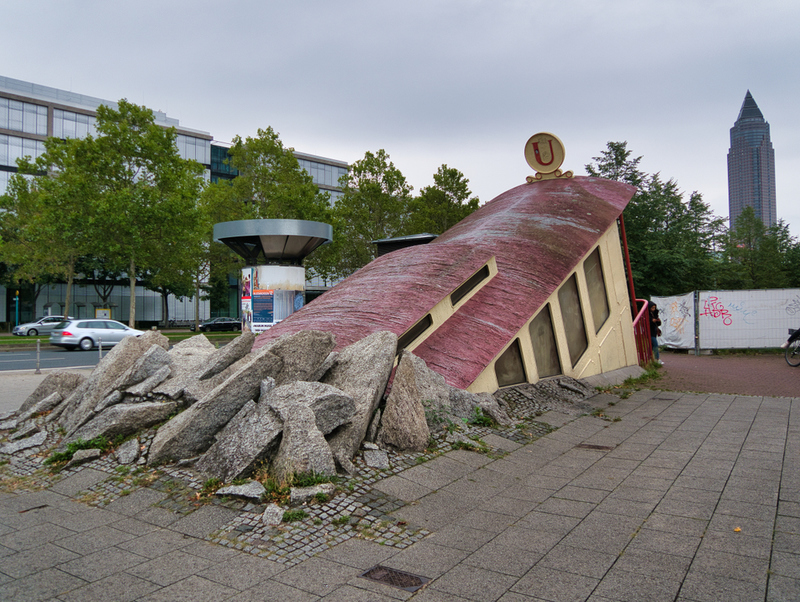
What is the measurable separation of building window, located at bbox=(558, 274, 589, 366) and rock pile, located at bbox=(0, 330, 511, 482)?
3.33 metres

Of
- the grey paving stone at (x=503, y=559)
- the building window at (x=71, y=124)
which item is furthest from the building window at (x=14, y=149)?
the grey paving stone at (x=503, y=559)

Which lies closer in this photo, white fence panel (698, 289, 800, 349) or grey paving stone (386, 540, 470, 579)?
grey paving stone (386, 540, 470, 579)

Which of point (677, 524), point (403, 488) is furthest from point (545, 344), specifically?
point (677, 524)

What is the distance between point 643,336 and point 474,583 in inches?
498

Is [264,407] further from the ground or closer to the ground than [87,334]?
further from the ground

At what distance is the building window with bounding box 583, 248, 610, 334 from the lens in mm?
11000

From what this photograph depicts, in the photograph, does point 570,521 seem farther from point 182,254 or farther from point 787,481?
point 182,254

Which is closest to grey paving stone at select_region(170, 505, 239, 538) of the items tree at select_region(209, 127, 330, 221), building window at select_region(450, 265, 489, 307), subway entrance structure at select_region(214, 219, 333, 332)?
building window at select_region(450, 265, 489, 307)

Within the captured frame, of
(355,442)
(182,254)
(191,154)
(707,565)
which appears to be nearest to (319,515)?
(355,442)

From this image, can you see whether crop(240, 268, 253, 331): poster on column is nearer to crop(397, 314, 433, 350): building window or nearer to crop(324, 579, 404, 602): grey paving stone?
crop(397, 314, 433, 350): building window

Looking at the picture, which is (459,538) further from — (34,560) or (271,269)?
(271,269)

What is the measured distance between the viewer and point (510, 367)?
859 cm

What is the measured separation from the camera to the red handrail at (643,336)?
1384 cm

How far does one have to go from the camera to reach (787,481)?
4973 millimetres
